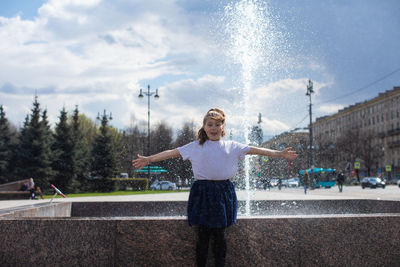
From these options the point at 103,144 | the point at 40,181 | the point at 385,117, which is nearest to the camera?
the point at 40,181

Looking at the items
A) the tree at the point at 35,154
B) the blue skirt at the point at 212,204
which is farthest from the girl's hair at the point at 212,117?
the tree at the point at 35,154

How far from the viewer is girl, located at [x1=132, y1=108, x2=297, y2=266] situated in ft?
12.8

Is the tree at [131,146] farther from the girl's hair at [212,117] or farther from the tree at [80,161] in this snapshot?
the girl's hair at [212,117]

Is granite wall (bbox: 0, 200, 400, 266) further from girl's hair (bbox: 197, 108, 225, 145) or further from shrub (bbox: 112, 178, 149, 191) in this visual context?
shrub (bbox: 112, 178, 149, 191)

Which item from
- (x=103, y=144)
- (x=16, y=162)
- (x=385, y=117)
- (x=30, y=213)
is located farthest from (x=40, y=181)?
(x=385, y=117)

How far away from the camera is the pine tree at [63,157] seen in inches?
1353

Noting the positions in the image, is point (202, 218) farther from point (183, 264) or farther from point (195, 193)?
point (183, 264)

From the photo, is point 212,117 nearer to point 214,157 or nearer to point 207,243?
point 214,157

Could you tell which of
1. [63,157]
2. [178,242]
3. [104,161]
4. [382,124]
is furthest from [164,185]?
[382,124]

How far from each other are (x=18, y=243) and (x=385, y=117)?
298 feet

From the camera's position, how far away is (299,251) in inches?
170

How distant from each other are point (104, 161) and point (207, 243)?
3401 centimetres

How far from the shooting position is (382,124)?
8619 cm

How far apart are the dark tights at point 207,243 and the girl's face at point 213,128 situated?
95 centimetres
